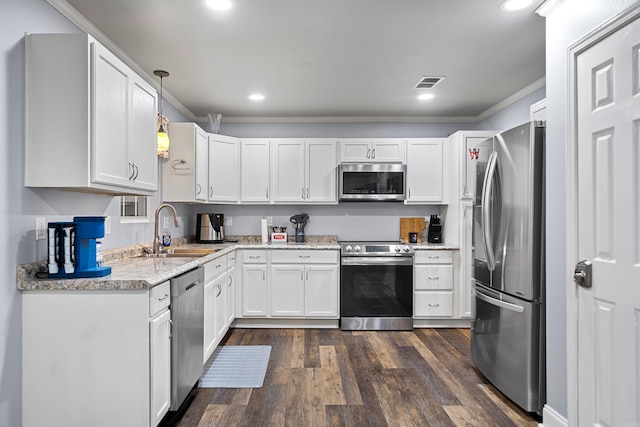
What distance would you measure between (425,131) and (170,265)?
3665 mm

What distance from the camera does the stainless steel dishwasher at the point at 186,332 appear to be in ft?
7.21

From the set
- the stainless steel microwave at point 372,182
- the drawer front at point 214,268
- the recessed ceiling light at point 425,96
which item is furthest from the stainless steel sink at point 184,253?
the recessed ceiling light at point 425,96

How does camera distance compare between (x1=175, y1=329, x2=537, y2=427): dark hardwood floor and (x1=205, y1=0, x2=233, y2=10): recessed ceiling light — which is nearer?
(x1=205, y1=0, x2=233, y2=10): recessed ceiling light

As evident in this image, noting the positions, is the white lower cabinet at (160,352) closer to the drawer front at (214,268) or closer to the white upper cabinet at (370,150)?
the drawer front at (214,268)

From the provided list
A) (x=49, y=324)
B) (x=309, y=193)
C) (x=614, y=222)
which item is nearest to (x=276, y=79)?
(x=309, y=193)

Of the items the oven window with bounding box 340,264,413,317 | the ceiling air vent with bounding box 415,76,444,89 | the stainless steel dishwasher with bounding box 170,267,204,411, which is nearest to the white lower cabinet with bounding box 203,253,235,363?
the stainless steel dishwasher with bounding box 170,267,204,411

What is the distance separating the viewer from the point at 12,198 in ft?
5.98

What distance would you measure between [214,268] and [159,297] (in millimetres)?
1145

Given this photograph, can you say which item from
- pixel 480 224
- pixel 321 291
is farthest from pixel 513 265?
pixel 321 291

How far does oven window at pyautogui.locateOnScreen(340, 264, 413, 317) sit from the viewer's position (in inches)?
159

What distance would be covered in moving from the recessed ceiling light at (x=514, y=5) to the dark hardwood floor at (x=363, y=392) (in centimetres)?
256

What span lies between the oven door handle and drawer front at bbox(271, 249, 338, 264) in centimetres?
13

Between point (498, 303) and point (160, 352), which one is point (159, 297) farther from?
point (498, 303)

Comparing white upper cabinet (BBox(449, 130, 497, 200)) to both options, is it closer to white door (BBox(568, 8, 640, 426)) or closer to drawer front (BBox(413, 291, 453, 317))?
drawer front (BBox(413, 291, 453, 317))
